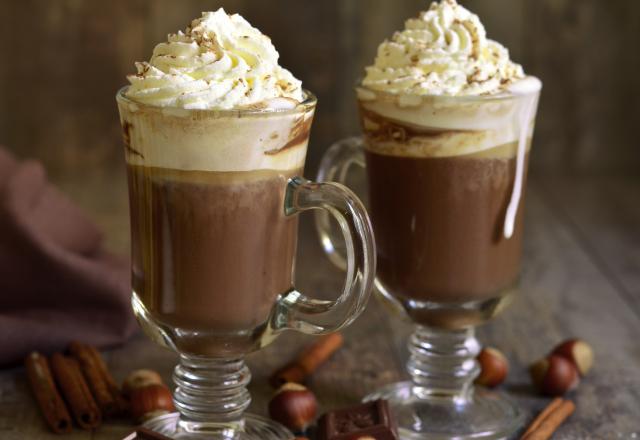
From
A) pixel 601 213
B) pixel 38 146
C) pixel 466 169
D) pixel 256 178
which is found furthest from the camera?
pixel 38 146

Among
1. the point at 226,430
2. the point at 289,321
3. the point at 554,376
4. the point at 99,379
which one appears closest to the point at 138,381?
the point at 99,379

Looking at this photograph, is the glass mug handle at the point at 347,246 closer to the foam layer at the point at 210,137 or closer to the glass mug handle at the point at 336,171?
the foam layer at the point at 210,137

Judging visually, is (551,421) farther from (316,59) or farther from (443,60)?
(316,59)

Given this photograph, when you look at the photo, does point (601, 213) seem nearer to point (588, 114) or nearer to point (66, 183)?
point (588, 114)

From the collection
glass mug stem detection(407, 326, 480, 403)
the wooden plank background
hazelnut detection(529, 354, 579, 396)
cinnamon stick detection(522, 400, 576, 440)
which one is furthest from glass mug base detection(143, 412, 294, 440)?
the wooden plank background

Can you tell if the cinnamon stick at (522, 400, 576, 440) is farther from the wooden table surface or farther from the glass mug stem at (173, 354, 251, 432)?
the glass mug stem at (173, 354, 251, 432)

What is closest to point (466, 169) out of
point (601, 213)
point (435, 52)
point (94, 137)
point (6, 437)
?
point (435, 52)
